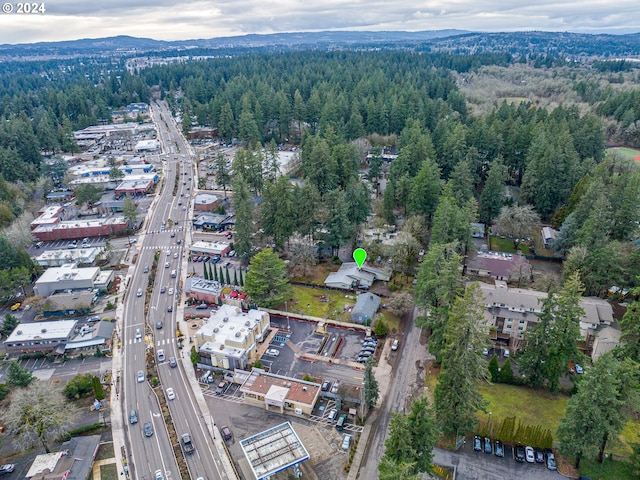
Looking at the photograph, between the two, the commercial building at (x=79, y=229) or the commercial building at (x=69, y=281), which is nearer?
the commercial building at (x=69, y=281)

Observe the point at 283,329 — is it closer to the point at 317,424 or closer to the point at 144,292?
the point at 317,424

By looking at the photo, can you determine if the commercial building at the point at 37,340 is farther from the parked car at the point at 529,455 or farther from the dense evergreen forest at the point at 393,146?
the parked car at the point at 529,455

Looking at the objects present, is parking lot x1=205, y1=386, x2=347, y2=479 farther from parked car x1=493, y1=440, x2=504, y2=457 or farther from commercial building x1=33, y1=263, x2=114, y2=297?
commercial building x1=33, y1=263, x2=114, y2=297

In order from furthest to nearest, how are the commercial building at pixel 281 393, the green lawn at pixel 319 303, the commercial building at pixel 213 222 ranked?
the commercial building at pixel 213 222 < the green lawn at pixel 319 303 < the commercial building at pixel 281 393

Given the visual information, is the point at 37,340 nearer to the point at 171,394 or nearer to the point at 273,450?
the point at 171,394

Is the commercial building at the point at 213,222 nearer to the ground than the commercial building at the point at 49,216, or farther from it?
nearer to the ground

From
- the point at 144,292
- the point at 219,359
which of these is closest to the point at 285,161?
the point at 144,292

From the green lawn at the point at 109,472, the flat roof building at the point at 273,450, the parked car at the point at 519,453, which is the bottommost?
the green lawn at the point at 109,472

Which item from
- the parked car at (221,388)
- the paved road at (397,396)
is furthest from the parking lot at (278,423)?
the paved road at (397,396)
